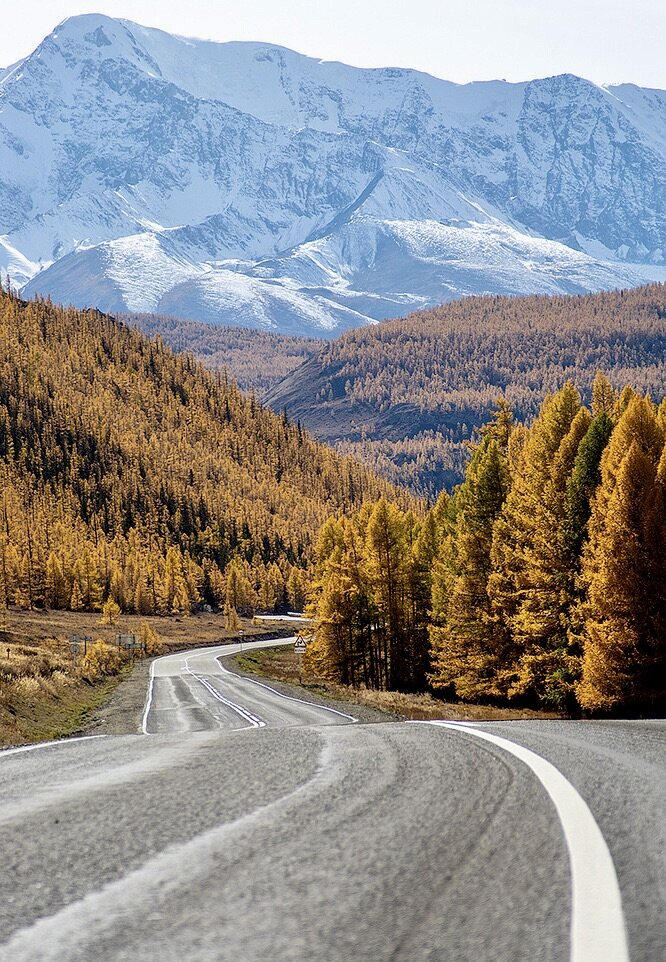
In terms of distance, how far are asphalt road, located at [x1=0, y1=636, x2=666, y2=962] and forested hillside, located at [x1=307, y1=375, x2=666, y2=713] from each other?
22325mm

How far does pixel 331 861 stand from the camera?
11.9 feet

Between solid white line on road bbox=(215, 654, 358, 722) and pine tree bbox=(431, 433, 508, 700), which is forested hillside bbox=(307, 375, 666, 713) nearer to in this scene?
pine tree bbox=(431, 433, 508, 700)

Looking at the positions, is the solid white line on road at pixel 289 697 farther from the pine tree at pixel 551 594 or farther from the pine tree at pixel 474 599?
the pine tree at pixel 551 594

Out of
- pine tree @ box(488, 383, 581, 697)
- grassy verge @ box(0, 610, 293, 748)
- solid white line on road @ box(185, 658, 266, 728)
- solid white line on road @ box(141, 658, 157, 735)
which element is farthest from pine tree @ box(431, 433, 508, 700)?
grassy verge @ box(0, 610, 293, 748)

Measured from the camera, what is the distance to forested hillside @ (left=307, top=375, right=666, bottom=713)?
2773 centimetres

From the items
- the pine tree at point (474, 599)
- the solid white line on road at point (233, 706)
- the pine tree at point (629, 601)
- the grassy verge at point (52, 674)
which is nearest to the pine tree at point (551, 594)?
the pine tree at point (474, 599)

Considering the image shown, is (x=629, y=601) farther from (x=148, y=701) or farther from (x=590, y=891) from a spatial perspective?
(x=590, y=891)

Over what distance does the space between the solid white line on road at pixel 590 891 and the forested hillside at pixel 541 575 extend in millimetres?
23898

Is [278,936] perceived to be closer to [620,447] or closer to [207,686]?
[620,447]

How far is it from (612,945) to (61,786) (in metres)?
3.43

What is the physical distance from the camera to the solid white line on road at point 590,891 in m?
2.82

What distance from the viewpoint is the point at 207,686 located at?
51.7 m

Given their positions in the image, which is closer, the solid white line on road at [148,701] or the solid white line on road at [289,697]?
the solid white line on road at [148,701]

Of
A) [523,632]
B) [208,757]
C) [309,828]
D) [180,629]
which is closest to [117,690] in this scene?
[523,632]
